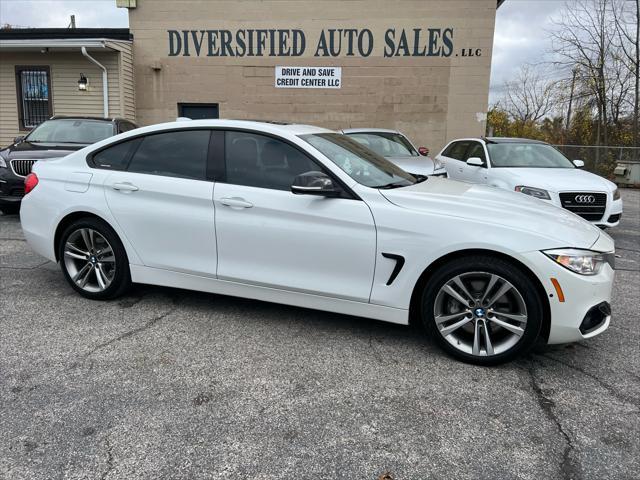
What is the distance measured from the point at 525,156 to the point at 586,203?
1.67m

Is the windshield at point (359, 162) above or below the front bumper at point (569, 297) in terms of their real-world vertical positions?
above

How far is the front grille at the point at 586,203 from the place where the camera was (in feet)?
23.0

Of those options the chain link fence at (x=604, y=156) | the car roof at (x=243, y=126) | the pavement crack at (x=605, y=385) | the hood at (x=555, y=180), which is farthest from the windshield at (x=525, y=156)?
the chain link fence at (x=604, y=156)

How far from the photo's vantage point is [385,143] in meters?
9.39

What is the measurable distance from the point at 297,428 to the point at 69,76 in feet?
49.6

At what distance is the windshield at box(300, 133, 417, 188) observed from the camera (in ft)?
12.3

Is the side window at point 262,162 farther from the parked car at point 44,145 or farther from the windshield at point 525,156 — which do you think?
the windshield at point 525,156

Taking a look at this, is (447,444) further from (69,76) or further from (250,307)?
(69,76)

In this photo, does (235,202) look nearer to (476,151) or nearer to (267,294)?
(267,294)

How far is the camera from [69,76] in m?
14.7

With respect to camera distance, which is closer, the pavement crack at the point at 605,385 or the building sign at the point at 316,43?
the pavement crack at the point at 605,385

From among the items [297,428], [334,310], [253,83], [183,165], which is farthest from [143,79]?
[297,428]

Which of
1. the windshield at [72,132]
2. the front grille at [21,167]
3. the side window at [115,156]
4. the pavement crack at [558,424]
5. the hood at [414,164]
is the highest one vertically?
the windshield at [72,132]

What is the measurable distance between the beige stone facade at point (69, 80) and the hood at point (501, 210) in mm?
12996
